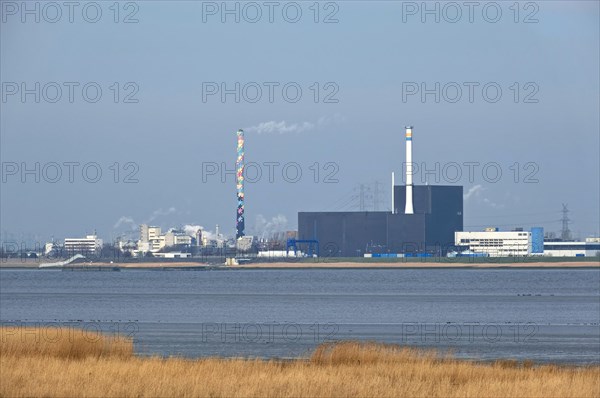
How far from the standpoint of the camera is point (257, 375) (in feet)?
90.9

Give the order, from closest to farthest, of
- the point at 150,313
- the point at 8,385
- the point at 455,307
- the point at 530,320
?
Result: the point at 8,385
the point at 530,320
the point at 150,313
the point at 455,307

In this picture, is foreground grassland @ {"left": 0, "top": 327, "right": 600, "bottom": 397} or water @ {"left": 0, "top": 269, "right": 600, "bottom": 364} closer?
foreground grassland @ {"left": 0, "top": 327, "right": 600, "bottom": 397}

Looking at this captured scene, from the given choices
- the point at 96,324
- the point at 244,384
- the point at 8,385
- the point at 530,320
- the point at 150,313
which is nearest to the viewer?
the point at 8,385

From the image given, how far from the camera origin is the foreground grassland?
2447 cm

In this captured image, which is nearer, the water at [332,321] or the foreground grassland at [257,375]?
the foreground grassland at [257,375]

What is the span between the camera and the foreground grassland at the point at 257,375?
80.3ft

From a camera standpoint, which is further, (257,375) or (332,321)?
(332,321)

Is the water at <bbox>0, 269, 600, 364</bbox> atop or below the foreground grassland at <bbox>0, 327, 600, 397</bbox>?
below

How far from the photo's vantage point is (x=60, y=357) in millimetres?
31172

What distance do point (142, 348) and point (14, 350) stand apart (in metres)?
10.2

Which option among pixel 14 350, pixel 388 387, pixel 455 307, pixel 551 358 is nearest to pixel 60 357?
pixel 14 350

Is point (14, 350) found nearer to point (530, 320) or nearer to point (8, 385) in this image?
point (8, 385)

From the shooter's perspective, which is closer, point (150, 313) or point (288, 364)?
point (288, 364)

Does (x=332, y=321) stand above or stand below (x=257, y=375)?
below
